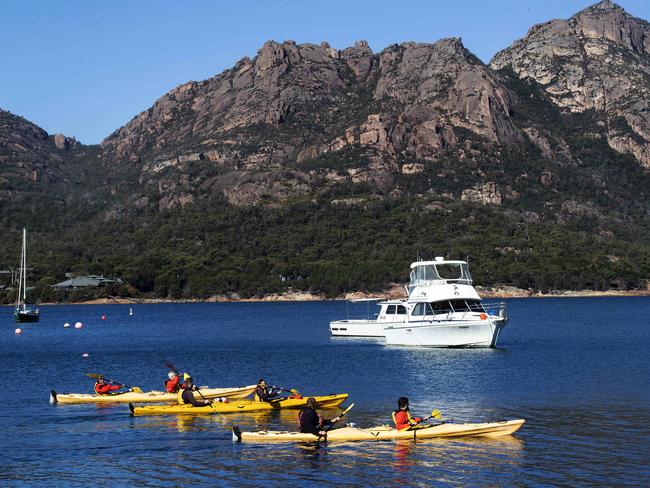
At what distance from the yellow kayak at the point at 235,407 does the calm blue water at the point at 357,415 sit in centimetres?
72

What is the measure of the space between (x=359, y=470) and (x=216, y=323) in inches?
4724

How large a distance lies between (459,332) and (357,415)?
109 feet

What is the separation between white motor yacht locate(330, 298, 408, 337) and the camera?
3748 inches

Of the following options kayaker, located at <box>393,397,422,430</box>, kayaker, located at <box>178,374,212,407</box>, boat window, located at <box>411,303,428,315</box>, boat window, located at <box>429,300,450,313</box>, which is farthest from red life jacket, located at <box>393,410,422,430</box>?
boat window, located at <box>411,303,428,315</box>

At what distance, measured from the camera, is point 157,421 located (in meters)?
50.8

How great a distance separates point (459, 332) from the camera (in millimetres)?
82625

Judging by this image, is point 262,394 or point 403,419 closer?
point 403,419

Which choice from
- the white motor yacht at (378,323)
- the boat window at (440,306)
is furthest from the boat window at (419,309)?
the white motor yacht at (378,323)

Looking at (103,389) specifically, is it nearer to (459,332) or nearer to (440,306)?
(440,306)

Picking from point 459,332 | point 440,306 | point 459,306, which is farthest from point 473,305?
point 440,306

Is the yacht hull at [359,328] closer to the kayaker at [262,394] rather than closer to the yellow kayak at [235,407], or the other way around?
the yellow kayak at [235,407]

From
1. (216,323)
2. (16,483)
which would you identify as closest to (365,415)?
(16,483)

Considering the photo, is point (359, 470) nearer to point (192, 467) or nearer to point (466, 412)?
point (192, 467)

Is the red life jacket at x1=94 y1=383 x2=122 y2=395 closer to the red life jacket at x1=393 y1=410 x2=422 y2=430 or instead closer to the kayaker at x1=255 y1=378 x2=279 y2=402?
the kayaker at x1=255 y1=378 x2=279 y2=402
